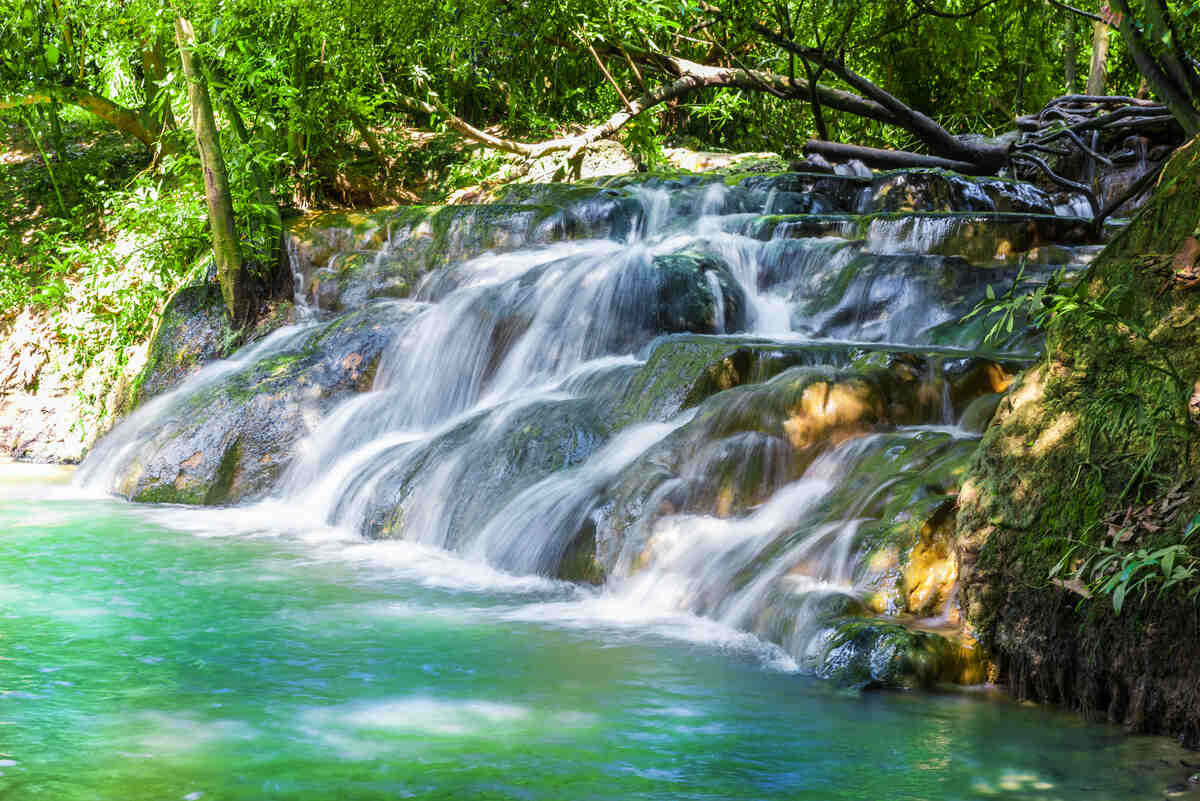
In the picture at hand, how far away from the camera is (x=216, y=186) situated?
9617mm

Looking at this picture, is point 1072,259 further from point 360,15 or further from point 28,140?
point 28,140

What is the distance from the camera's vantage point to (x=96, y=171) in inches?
541

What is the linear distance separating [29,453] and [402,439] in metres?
4.97

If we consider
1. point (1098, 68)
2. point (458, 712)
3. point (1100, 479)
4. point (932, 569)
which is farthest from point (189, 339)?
point (1098, 68)

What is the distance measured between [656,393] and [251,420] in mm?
3275

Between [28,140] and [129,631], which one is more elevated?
[28,140]

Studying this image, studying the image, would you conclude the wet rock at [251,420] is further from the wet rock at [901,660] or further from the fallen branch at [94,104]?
the fallen branch at [94,104]

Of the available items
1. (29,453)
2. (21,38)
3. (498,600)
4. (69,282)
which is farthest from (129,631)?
(21,38)

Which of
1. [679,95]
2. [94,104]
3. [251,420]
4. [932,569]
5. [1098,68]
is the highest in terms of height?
[1098,68]

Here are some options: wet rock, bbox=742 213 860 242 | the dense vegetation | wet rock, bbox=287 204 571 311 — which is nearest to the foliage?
wet rock, bbox=742 213 860 242

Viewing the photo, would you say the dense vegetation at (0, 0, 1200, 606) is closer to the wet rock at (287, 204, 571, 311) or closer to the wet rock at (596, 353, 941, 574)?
the wet rock at (287, 204, 571, 311)

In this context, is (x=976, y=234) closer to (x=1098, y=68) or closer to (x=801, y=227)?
(x=801, y=227)

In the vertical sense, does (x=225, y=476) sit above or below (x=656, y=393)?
below

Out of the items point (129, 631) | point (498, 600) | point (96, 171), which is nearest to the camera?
point (129, 631)
